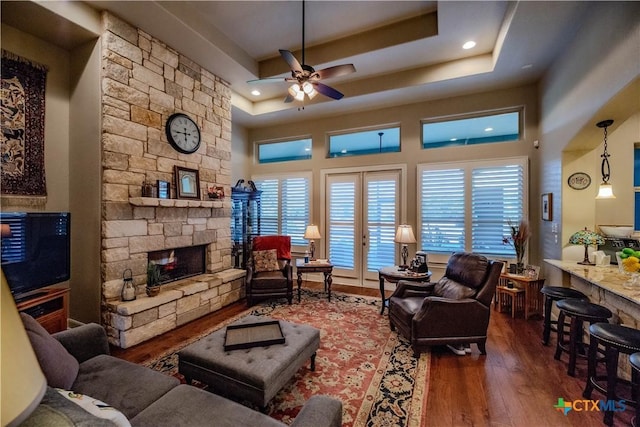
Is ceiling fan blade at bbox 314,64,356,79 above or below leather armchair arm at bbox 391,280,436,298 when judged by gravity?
above

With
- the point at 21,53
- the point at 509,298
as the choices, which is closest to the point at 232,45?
the point at 21,53

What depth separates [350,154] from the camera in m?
5.62

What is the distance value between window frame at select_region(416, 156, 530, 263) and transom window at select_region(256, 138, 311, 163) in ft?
7.98

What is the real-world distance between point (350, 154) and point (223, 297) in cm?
357

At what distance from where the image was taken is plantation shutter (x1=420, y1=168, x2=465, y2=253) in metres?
4.76

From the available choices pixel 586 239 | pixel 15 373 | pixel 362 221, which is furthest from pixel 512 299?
pixel 15 373

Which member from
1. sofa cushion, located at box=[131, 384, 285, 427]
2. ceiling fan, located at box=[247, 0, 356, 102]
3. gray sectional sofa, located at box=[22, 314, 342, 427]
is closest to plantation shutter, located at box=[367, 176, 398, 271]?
ceiling fan, located at box=[247, 0, 356, 102]

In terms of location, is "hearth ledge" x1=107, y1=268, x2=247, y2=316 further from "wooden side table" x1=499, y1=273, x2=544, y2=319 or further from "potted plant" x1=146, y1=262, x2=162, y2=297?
"wooden side table" x1=499, y1=273, x2=544, y2=319

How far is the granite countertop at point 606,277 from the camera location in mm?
2111

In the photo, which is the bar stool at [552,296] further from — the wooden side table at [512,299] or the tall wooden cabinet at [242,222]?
the tall wooden cabinet at [242,222]

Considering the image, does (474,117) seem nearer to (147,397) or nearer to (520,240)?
(520,240)

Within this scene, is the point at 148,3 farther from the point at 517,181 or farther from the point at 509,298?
the point at 509,298

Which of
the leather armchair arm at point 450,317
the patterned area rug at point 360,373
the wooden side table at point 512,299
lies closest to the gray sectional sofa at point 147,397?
the patterned area rug at point 360,373

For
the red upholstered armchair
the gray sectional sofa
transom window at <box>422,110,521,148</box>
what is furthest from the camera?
transom window at <box>422,110,521,148</box>
